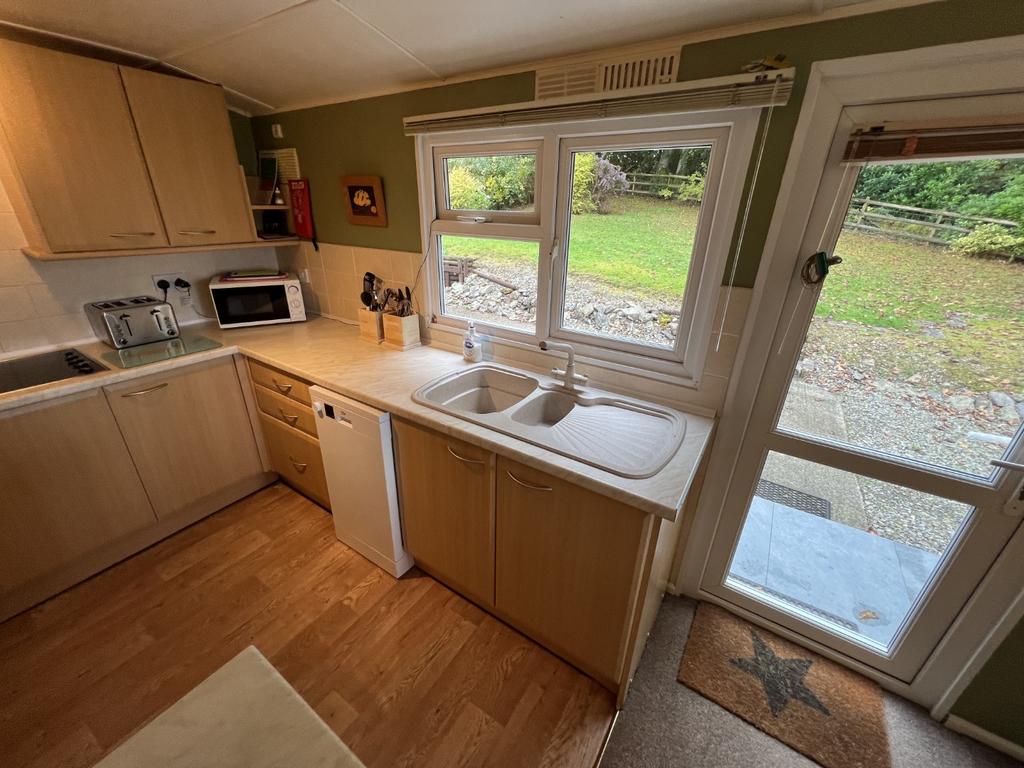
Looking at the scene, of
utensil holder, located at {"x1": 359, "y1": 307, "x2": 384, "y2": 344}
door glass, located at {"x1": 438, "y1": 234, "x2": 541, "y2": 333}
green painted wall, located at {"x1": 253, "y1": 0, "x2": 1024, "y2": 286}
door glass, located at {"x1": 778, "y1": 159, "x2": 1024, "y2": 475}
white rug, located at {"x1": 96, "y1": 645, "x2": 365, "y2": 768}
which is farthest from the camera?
utensil holder, located at {"x1": 359, "y1": 307, "x2": 384, "y2": 344}

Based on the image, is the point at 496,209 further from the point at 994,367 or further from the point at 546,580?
the point at 994,367

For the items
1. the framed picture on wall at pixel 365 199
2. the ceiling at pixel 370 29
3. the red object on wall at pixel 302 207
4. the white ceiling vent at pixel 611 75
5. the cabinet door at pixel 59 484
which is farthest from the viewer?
the red object on wall at pixel 302 207

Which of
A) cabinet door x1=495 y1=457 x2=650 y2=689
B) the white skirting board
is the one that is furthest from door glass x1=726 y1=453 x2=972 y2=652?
cabinet door x1=495 y1=457 x2=650 y2=689

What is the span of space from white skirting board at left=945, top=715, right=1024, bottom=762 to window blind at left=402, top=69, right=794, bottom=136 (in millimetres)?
2080

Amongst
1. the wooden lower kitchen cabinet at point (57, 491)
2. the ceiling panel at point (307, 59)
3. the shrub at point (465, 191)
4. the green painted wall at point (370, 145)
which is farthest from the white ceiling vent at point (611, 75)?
the wooden lower kitchen cabinet at point (57, 491)

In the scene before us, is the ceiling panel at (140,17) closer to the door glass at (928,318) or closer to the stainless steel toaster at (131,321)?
the stainless steel toaster at (131,321)

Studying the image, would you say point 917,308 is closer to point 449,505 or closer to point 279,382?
point 449,505

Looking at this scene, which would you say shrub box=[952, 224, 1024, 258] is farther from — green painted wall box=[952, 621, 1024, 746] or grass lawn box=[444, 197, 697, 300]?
green painted wall box=[952, 621, 1024, 746]

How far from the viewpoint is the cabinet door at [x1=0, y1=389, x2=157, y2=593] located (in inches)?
60.0

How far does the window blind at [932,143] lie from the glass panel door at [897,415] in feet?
0.20

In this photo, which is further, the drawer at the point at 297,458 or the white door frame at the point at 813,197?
the drawer at the point at 297,458

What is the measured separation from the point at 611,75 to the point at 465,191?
2.65ft

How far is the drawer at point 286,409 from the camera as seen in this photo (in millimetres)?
1975

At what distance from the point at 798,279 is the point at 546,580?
1289 millimetres
